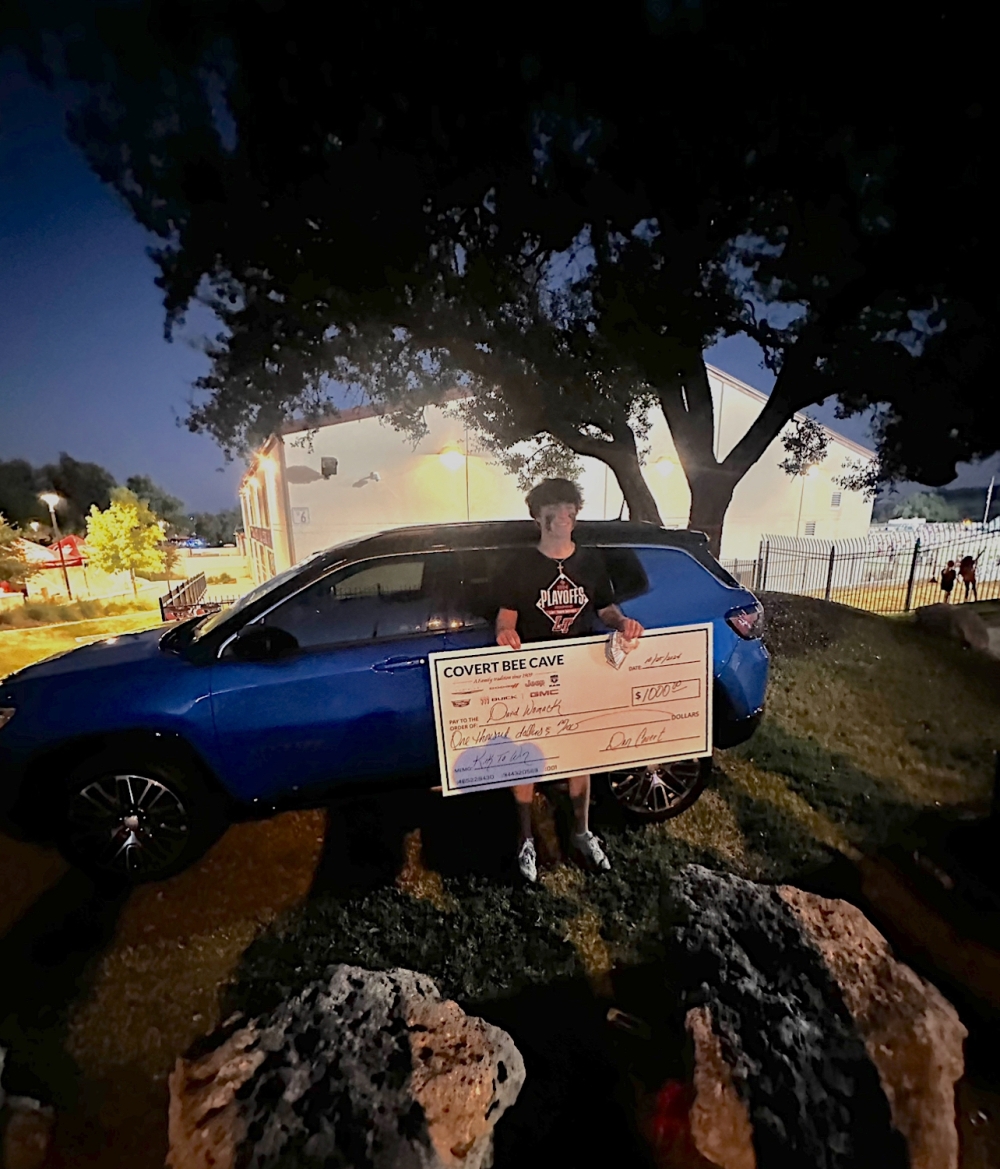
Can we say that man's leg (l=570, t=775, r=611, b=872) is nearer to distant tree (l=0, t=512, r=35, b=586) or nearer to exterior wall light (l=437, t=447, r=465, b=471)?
exterior wall light (l=437, t=447, r=465, b=471)

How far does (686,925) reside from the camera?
7.61 ft

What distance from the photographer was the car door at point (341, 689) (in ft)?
7.97

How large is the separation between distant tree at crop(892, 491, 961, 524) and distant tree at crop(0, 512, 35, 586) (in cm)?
605

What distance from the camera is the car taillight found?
2.73 m

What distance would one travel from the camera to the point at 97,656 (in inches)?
102

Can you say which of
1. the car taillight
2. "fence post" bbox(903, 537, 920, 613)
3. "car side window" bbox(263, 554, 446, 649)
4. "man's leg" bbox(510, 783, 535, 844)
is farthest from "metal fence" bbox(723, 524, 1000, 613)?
"car side window" bbox(263, 554, 446, 649)

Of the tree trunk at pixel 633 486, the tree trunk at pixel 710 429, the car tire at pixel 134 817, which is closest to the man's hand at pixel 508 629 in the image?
the tree trunk at pixel 633 486

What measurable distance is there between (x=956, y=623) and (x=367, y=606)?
5075 mm

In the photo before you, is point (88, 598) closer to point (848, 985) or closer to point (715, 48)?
point (848, 985)

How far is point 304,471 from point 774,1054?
3273 mm

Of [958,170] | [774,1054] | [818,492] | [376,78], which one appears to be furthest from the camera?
[818,492]

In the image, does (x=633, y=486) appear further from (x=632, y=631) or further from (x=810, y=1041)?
(x=810, y=1041)

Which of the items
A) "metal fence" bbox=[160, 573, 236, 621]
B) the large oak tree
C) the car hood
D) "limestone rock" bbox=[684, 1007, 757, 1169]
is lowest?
"limestone rock" bbox=[684, 1007, 757, 1169]

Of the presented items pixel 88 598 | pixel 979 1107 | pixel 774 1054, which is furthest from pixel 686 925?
pixel 88 598
